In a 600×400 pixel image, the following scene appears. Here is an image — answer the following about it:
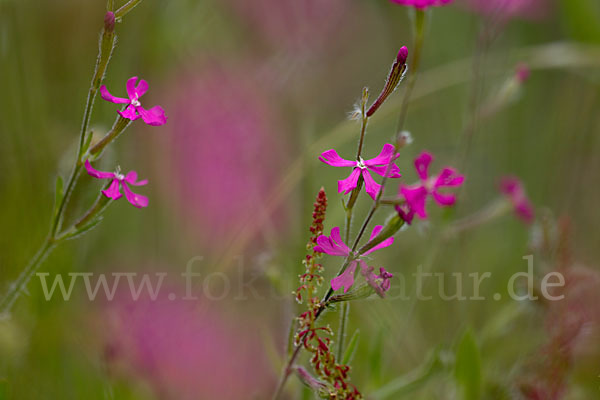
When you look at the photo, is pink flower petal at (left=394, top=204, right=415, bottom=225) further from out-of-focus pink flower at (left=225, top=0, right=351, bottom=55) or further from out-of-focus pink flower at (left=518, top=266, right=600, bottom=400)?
out-of-focus pink flower at (left=225, top=0, right=351, bottom=55)

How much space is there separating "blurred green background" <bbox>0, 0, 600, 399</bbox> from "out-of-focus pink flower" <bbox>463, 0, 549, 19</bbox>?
34mm

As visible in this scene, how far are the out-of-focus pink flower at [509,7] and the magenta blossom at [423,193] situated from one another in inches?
18.1

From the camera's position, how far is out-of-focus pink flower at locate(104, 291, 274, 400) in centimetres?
63

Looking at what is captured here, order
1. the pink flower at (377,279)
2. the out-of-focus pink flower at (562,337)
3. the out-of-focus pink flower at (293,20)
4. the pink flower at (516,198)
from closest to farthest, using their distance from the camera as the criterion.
Answer: the pink flower at (377,279) < the out-of-focus pink flower at (562,337) < the pink flower at (516,198) < the out-of-focus pink flower at (293,20)

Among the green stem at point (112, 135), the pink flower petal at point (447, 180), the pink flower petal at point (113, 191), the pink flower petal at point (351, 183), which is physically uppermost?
the green stem at point (112, 135)

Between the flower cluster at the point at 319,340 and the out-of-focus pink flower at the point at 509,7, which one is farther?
the out-of-focus pink flower at the point at 509,7

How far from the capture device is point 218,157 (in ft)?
2.78

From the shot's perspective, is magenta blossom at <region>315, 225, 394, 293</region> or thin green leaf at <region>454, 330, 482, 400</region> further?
thin green leaf at <region>454, 330, 482, 400</region>

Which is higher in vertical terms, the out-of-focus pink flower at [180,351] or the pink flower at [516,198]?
the pink flower at [516,198]

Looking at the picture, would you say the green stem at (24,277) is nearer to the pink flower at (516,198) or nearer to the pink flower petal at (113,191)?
the pink flower petal at (113,191)

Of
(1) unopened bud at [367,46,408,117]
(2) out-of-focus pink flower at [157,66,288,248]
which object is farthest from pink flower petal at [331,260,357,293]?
(2) out-of-focus pink flower at [157,66,288,248]

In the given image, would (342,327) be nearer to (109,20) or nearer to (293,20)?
(109,20)

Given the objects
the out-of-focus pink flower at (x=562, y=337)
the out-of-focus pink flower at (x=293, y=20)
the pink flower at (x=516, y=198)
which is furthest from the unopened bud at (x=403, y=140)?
the out-of-focus pink flower at (x=293, y=20)

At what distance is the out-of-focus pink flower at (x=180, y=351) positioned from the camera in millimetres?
628
